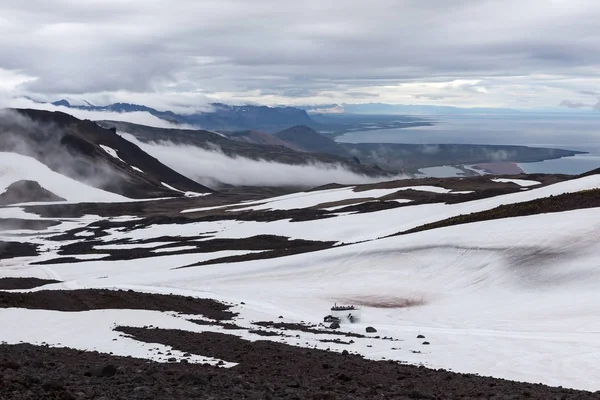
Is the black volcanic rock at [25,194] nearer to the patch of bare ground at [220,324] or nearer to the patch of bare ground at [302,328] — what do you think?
the patch of bare ground at [220,324]

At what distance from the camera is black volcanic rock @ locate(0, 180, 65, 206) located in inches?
6225

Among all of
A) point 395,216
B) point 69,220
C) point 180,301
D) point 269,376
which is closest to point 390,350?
point 269,376

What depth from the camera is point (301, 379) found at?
570 inches

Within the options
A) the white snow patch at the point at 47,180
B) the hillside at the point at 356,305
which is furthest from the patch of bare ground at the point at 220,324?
the white snow patch at the point at 47,180

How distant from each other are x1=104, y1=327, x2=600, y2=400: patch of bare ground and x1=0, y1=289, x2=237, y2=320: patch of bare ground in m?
9.00

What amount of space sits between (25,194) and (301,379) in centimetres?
16059

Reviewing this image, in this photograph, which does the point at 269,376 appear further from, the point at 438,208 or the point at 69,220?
the point at 69,220

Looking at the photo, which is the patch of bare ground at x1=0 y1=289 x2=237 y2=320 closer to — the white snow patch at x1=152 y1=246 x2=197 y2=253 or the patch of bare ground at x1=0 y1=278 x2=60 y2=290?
the patch of bare ground at x1=0 y1=278 x2=60 y2=290

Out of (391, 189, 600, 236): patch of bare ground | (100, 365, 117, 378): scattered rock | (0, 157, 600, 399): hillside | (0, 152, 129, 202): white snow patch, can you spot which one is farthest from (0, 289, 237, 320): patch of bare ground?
(0, 152, 129, 202): white snow patch

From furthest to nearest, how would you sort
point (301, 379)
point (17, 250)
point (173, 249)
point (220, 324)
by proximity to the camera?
point (17, 250), point (173, 249), point (220, 324), point (301, 379)

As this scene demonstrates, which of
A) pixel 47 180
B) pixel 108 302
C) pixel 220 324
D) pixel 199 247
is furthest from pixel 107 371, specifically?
pixel 47 180

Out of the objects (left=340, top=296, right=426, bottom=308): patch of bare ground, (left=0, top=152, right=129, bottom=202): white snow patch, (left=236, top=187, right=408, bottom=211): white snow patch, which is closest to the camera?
(left=340, top=296, right=426, bottom=308): patch of bare ground

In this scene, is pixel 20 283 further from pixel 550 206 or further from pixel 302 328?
pixel 550 206

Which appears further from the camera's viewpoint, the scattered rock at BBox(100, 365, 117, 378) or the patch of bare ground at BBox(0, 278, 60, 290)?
the patch of bare ground at BBox(0, 278, 60, 290)
